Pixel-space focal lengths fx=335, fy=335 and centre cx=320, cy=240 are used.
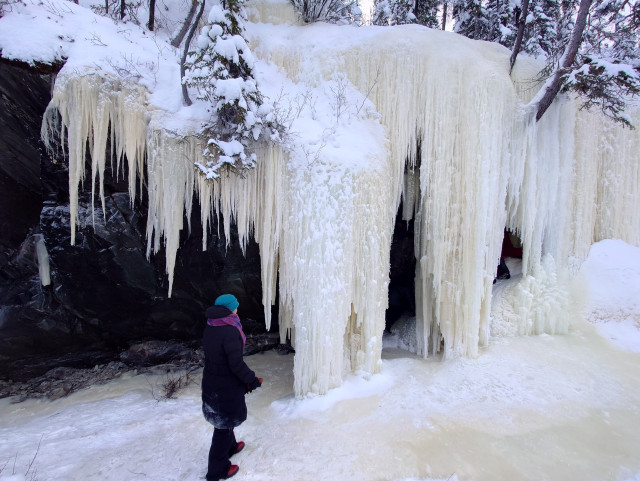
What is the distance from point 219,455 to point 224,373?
2.69ft

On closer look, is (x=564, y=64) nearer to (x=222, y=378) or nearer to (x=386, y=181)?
(x=386, y=181)

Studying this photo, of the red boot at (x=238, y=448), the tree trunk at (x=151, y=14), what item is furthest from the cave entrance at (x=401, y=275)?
the tree trunk at (x=151, y=14)

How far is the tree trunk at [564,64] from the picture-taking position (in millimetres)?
4867

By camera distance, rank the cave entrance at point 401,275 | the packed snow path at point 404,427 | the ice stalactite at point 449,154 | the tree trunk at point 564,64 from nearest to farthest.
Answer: the packed snow path at point 404,427
the tree trunk at point 564,64
the ice stalactite at point 449,154
the cave entrance at point 401,275

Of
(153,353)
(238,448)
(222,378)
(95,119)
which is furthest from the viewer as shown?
(153,353)

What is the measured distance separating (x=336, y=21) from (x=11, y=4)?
5495 millimetres

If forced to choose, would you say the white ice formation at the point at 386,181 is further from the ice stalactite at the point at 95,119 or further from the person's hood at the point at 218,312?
the person's hood at the point at 218,312

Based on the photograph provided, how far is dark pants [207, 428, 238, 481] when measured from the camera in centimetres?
311

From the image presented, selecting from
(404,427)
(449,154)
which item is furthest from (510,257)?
(404,427)

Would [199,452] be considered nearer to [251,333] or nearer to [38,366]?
[251,333]

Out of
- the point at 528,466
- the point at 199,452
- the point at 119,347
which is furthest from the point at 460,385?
the point at 119,347

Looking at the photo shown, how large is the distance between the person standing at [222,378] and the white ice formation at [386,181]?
157 centimetres

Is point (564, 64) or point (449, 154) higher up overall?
point (564, 64)

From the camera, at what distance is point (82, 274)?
611cm
